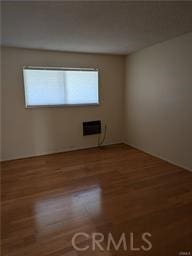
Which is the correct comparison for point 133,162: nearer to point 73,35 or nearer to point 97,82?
point 97,82

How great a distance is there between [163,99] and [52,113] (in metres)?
2.29

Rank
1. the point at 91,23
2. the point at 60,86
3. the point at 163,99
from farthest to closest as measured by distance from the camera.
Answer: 1. the point at 60,86
2. the point at 163,99
3. the point at 91,23

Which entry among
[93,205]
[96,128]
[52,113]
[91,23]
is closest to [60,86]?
[52,113]

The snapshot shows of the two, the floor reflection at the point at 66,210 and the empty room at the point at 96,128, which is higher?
the empty room at the point at 96,128

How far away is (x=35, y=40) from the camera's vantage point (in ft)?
10.0

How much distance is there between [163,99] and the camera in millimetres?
3465

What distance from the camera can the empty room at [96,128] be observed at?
1794 mm

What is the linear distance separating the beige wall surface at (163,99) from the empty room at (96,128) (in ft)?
0.07

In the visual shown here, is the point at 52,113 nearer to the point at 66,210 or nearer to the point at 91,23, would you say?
the point at 91,23

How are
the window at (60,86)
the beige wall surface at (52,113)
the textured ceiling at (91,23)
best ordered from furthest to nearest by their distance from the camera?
1. the window at (60,86)
2. the beige wall surface at (52,113)
3. the textured ceiling at (91,23)

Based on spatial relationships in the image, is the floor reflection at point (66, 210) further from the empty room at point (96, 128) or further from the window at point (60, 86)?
the window at point (60, 86)

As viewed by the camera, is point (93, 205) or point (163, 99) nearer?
point (93, 205)

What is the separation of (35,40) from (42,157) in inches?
88.4

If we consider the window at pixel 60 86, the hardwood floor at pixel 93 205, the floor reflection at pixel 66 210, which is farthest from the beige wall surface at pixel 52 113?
the floor reflection at pixel 66 210
